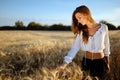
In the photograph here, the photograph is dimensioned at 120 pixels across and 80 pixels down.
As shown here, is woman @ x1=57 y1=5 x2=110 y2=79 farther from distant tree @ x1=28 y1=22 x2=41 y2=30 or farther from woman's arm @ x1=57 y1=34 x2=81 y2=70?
distant tree @ x1=28 y1=22 x2=41 y2=30

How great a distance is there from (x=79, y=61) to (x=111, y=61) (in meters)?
0.62

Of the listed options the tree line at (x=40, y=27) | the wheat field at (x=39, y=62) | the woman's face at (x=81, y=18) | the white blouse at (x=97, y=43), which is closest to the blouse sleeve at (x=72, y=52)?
the white blouse at (x=97, y=43)

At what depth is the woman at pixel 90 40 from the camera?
370 cm

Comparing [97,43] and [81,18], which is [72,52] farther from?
[81,18]

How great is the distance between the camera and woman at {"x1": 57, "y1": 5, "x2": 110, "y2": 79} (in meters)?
3.70

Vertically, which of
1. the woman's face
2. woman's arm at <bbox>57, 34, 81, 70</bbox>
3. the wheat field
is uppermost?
the woman's face

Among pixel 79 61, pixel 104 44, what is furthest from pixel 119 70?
pixel 104 44

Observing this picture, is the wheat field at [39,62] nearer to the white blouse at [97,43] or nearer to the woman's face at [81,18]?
the white blouse at [97,43]

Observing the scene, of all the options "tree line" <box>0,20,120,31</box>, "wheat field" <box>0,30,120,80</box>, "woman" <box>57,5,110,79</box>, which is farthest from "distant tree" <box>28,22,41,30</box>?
"woman" <box>57,5,110,79</box>

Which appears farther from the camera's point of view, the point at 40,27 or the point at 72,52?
the point at 40,27

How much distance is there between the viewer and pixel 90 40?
383cm

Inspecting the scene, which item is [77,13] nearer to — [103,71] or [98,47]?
[98,47]

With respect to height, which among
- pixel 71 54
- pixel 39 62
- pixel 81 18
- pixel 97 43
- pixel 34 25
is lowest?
pixel 39 62

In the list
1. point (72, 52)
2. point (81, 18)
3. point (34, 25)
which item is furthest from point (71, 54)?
point (34, 25)
